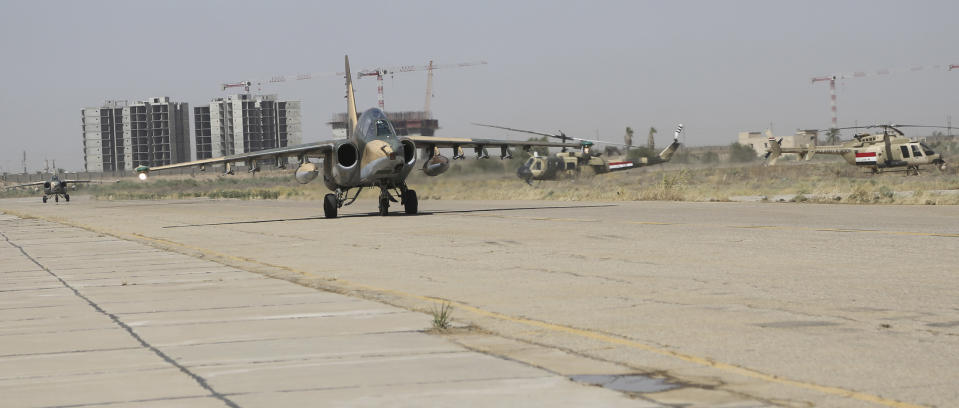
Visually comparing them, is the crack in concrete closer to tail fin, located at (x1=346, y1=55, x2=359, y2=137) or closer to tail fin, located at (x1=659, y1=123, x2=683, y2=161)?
tail fin, located at (x1=346, y1=55, x2=359, y2=137)

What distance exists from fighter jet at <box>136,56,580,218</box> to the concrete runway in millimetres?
5497

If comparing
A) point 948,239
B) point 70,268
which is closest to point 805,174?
point 948,239

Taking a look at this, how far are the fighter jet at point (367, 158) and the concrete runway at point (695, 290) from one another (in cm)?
550

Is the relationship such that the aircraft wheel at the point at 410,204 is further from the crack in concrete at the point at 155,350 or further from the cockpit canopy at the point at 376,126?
the crack in concrete at the point at 155,350

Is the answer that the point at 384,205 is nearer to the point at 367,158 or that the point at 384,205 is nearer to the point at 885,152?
the point at 367,158

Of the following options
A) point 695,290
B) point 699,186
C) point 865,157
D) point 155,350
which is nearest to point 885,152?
point 865,157

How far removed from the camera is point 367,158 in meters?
35.0

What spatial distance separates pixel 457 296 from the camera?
44.2 ft

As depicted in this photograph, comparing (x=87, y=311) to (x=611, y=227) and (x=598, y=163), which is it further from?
(x=598, y=163)

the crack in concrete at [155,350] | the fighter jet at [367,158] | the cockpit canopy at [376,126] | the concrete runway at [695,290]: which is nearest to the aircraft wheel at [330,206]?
the fighter jet at [367,158]

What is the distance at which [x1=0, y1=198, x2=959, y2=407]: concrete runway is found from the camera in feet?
25.8

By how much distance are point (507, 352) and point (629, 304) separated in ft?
Result: 11.5

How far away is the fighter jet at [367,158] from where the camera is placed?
3478cm

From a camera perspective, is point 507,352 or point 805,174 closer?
point 507,352
